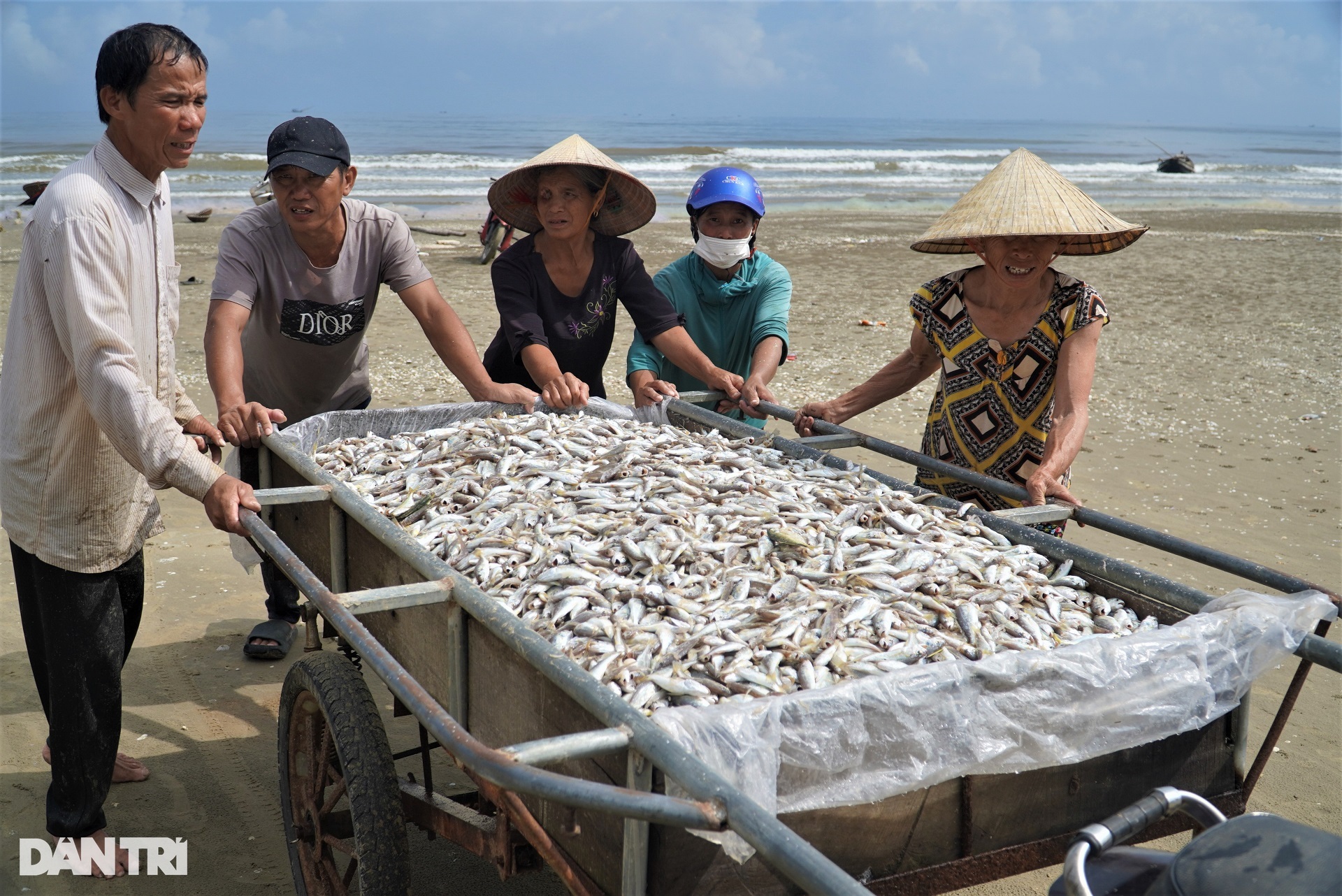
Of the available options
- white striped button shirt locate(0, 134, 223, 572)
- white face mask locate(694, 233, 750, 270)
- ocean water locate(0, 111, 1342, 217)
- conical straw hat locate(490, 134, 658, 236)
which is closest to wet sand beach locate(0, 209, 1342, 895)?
white striped button shirt locate(0, 134, 223, 572)

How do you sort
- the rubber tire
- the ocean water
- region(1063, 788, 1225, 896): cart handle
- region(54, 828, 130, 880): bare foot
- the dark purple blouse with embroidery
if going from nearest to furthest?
region(1063, 788, 1225, 896): cart handle, region(54, 828, 130, 880): bare foot, the dark purple blouse with embroidery, the rubber tire, the ocean water

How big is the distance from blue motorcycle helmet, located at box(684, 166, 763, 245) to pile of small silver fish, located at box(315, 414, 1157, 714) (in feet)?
4.21

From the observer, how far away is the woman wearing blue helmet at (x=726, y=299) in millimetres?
4477

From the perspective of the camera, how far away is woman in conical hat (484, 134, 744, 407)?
4.30 meters

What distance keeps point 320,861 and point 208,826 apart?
1018mm

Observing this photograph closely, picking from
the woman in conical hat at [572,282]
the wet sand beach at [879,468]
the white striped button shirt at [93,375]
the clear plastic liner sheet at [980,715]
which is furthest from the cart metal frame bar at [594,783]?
the woman in conical hat at [572,282]

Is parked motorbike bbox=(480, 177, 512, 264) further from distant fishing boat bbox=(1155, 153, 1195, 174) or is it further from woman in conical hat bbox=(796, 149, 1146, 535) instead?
distant fishing boat bbox=(1155, 153, 1195, 174)

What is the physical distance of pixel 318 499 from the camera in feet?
9.72

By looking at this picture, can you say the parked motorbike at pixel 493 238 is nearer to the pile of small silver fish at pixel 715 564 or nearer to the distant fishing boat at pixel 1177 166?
the pile of small silver fish at pixel 715 564

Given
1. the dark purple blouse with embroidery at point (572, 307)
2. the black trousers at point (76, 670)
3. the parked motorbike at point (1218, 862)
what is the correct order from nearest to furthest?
the parked motorbike at point (1218, 862), the black trousers at point (76, 670), the dark purple blouse with embroidery at point (572, 307)

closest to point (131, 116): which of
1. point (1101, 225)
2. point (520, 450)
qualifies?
point (520, 450)

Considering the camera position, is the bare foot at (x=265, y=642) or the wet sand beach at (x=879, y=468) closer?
the wet sand beach at (x=879, y=468)

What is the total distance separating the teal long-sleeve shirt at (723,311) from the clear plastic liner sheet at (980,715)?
8.69 ft

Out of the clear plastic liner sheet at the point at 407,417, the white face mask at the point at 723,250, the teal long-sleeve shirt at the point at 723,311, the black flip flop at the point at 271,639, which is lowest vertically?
the black flip flop at the point at 271,639
